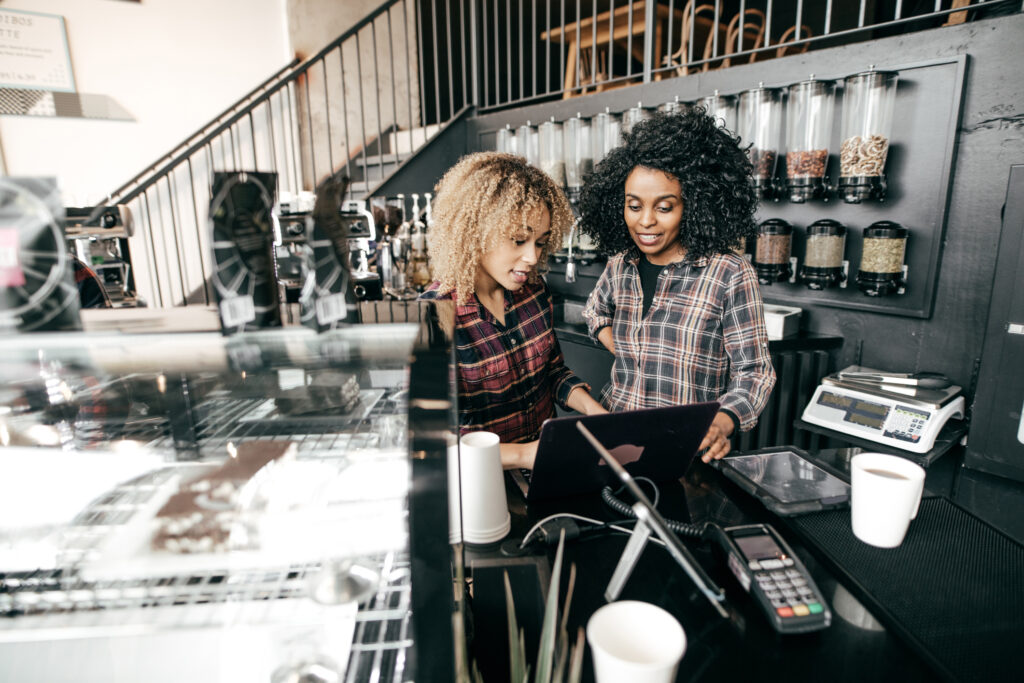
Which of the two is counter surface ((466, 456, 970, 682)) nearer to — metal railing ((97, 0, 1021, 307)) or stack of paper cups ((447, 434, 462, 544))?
stack of paper cups ((447, 434, 462, 544))

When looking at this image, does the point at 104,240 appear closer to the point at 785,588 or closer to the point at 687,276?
the point at 687,276

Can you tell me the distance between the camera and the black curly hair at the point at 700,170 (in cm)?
169

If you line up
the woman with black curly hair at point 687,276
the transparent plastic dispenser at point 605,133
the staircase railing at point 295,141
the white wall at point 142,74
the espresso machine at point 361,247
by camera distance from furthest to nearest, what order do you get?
the staircase railing at point 295,141
the white wall at point 142,74
the transparent plastic dispenser at point 605,133
the woman with black curly hair at point 687,276
the espresso machine at point 361,247

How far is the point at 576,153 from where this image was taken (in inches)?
112

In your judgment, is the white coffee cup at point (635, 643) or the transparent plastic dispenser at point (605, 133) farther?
the transparent plastic dispenser at point (605, 133)

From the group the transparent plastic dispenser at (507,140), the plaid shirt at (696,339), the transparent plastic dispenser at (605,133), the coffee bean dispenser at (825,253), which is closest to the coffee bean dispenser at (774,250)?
the coffee bean dispenser at (825,253)

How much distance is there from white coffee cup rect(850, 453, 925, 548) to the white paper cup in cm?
55

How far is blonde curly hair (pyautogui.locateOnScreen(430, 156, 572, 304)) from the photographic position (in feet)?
4.65

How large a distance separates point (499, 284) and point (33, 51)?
5410 millimetres

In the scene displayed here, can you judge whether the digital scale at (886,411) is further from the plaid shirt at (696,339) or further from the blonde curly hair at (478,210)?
the blonde curly hair at (478,210)

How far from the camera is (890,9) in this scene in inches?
175

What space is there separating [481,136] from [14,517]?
4.05 metres

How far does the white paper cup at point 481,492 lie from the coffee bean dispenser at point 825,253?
67.4 inches

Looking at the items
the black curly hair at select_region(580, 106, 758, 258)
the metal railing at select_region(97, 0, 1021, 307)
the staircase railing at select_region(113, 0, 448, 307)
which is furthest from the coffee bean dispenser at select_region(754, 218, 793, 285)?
the staircase railing at select_region(113, 0, 448, 307)
